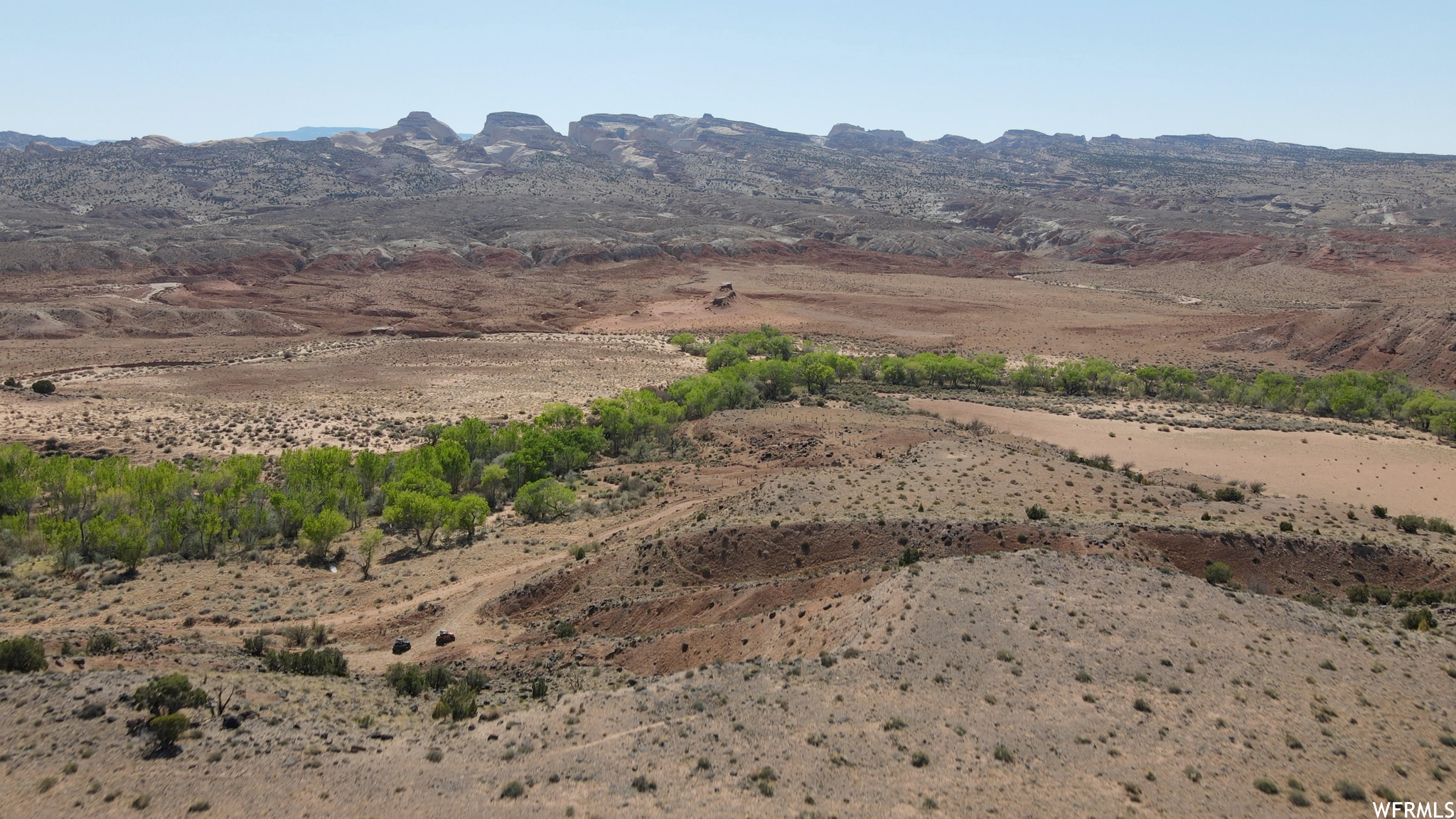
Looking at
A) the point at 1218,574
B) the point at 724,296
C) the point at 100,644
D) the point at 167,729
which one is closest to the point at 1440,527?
the point at 1218,574

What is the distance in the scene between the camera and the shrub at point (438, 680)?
18.3 m

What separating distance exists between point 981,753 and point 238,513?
28.9 m

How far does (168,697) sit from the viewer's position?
47.4 ft

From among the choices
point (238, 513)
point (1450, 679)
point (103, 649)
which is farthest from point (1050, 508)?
point (238, 513)

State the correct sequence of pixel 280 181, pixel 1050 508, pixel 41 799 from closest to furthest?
1. pixel 41 799
2. pixel 1050 508
3. pixel 280 181

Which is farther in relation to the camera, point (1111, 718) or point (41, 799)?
point (1111, 718)

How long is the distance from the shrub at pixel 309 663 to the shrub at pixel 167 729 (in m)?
4.49

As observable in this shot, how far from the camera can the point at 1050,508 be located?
2888cm

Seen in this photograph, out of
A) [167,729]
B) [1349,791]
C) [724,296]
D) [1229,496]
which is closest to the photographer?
[1349,791]

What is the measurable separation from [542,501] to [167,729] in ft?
68.3

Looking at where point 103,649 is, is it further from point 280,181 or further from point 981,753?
point 280,181

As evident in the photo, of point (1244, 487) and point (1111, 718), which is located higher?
point (1111, 718)

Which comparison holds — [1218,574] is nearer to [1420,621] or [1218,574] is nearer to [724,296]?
[1420,621]

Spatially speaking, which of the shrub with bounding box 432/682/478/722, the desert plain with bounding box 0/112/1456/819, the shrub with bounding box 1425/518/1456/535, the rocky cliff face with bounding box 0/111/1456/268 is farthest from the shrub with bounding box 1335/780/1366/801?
the rocky cliff face with bounding box 0/111/1456/268
